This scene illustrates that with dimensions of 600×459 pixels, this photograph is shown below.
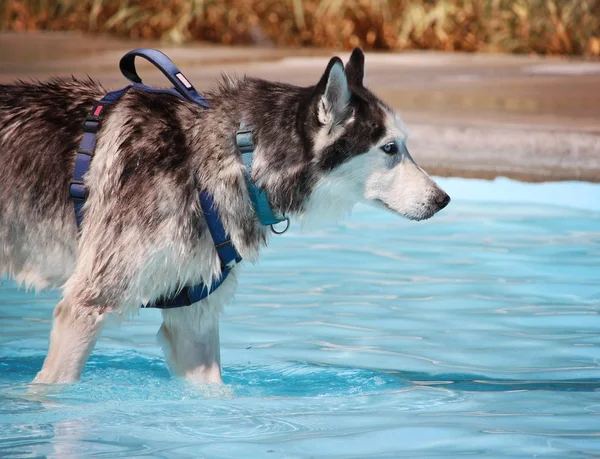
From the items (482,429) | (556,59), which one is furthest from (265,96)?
(556,59)

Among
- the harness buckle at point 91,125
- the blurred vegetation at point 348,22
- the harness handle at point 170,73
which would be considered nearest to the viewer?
the harness buckle at point 91,125

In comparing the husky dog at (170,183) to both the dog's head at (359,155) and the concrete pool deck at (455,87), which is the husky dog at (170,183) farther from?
the concrete pool deck at (455,87)

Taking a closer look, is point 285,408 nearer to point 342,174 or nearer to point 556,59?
point 342,174

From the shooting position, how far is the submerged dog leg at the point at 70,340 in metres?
4.10

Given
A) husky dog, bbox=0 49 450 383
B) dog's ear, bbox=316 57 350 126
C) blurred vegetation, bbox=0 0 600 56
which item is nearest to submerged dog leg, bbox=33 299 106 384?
husky dog, bbox=0 49 450 383

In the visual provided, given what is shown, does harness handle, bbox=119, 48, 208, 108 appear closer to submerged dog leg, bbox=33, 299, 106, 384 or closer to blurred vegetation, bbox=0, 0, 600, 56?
submerged dog leg, bbox=33, 299, 106, 384

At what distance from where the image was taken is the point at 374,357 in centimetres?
484

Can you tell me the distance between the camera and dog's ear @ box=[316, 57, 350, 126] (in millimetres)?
4074

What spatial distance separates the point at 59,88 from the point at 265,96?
2.99 feet

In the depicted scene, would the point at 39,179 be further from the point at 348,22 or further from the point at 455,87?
the point at 348,22

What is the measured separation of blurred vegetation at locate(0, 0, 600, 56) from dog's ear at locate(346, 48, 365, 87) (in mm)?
9597

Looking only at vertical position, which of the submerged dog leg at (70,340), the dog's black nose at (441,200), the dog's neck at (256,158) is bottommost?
the submerged dog leg at (70,340)

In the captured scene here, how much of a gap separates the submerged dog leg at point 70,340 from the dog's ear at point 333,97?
1183 mm

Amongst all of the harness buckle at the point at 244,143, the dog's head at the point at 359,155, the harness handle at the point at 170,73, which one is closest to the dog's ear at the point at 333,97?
the dog's head at the point at 359,155
